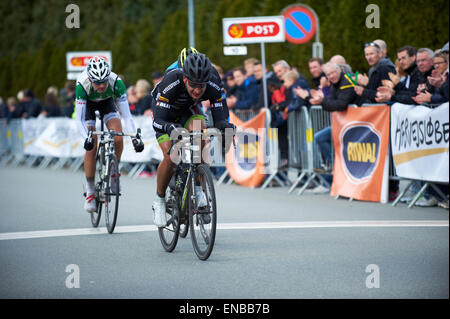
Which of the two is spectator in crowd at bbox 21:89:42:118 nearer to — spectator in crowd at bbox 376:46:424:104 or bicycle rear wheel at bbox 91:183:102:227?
spectator in crowd at bbox 376:46:424:104

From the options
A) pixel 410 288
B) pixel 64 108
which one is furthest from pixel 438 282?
pixel 64 108

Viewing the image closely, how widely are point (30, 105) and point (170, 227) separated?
60.1 feet

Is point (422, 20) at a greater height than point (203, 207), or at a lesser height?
greater

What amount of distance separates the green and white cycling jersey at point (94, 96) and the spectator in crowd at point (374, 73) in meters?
3.96

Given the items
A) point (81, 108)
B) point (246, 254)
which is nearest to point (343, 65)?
point (81, 108)

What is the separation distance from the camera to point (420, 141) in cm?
1188

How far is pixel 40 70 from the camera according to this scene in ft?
194

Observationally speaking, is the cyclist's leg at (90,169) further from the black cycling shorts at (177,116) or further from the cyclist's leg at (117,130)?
the black cycling shorts at (177,116)

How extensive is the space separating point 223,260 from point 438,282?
210cm

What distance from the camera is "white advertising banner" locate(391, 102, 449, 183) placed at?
1134 centimetres

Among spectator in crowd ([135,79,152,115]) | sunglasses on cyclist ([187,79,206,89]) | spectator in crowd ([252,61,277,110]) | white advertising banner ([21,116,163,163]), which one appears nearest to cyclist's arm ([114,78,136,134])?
sunglasses on cyclist ([187,79,206,89])

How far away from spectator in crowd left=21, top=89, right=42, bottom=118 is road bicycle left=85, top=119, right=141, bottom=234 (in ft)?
51.5
